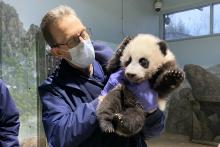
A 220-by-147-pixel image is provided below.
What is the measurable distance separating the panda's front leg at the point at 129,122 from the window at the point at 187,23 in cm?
666

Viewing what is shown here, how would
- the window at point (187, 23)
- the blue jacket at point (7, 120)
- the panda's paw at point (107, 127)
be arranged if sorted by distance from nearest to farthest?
the panda's paw at point (107, 127)
the blue jacket at point (7, 120)
the window at point (187, 23)

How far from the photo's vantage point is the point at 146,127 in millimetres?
1269

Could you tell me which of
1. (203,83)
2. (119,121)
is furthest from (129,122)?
(203,83)

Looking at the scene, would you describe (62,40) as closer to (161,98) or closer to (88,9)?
(161,98)

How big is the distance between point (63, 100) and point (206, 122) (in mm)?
5622

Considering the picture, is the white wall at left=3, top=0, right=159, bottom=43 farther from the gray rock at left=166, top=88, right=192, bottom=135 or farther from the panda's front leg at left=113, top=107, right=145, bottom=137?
the panda's front leg at left=113, top=107, right=145, bottom=137

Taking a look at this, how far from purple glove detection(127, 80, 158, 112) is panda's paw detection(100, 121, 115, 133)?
14 centimetres

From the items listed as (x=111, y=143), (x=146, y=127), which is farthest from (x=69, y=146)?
(x=146, y=127)

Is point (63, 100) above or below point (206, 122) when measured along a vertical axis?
above

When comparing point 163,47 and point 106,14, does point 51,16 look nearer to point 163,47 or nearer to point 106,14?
point 163,47

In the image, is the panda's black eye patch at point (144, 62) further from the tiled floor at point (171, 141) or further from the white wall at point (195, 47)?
the white wall at point (195, 47)

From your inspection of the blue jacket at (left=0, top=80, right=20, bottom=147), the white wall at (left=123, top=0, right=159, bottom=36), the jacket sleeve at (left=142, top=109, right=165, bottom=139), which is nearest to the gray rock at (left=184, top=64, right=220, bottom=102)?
the white wall at (left=123, top=0, right=159, bottom=36)

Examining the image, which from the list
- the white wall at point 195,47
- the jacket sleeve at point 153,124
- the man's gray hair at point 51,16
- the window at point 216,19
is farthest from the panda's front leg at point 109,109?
the window at point 216,19

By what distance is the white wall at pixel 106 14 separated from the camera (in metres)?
5.13
